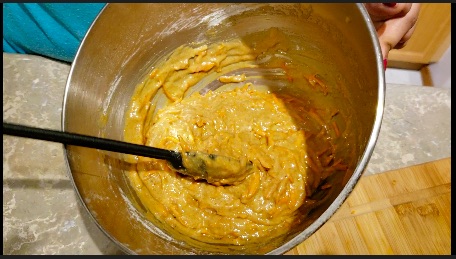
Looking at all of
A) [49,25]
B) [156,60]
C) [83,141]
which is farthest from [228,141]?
[49,25]

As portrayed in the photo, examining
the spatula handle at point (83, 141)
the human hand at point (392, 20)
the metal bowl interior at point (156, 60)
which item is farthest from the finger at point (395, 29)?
the spatula handle at point (83, 141)

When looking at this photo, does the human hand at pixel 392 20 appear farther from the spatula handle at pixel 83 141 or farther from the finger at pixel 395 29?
the spatula handle at pixel 83 141

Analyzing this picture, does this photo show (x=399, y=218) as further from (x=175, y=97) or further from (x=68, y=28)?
(x=68, y=28)

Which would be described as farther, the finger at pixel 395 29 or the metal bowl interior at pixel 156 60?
the finger at pixel 395 29

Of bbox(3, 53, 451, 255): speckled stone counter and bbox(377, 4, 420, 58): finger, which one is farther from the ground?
bbox(377, 4, 420, 58): finger

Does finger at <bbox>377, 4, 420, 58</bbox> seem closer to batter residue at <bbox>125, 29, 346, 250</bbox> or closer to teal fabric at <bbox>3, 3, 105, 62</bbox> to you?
batter residue at <bbox>125, 29, 346, 250</bbox>

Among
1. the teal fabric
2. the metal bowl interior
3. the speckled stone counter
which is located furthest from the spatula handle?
the teal fabric
